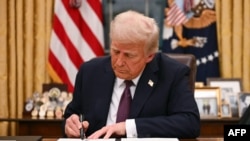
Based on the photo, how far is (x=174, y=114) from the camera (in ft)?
7.80

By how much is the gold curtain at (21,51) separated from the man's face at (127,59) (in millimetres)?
2424

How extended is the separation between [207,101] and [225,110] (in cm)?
17

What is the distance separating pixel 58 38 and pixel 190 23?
127 cm

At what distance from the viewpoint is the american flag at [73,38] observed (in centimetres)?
465

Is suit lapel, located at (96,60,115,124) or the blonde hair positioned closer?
the blonde hair

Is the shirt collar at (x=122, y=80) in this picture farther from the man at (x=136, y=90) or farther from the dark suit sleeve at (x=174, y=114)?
the dark suit sleeve at (x=174, y=114)

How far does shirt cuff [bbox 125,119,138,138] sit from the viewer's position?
2154 millimetres

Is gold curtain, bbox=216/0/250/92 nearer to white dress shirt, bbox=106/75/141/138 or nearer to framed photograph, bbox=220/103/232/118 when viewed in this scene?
framed photograph, bbox=220/103/232/118

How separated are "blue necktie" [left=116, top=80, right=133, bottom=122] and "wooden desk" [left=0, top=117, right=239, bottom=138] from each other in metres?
1.78

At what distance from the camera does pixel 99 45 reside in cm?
471

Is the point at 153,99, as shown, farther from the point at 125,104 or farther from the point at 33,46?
the point at 33,46

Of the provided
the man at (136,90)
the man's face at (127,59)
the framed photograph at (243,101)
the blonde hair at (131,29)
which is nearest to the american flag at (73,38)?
the framed photograph at (243,101)

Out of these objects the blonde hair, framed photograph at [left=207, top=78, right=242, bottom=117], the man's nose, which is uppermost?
the blonde hair

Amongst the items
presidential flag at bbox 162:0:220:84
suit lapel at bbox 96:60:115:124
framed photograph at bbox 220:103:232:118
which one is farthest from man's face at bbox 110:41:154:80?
presidential flag at bbox 162:0:220:84
